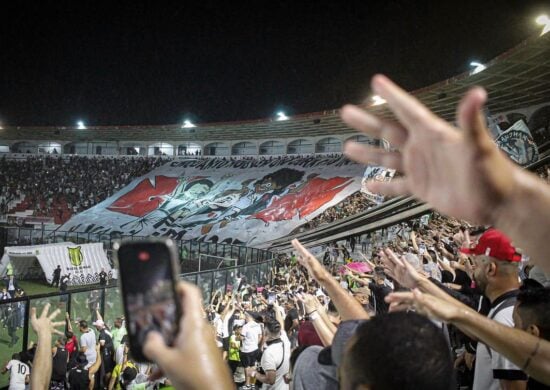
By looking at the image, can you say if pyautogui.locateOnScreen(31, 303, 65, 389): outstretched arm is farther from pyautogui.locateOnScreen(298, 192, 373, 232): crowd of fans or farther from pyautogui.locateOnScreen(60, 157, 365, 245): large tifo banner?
pyautogui.locateOnScreen(60, 157, 365, 245): large tifo banner

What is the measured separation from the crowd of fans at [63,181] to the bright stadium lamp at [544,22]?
3181cm

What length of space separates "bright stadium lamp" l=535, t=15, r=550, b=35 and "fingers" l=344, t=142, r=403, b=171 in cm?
1467

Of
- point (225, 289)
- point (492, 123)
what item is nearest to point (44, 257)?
point (225, 289)

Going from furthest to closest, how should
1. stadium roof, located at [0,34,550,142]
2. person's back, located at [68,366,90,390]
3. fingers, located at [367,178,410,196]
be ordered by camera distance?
stadium roof, located at [0,34,550,142] → person's back, located at [68,366,90,390] → fingers, located at [367,178,410,196]

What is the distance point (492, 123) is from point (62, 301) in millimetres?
10368

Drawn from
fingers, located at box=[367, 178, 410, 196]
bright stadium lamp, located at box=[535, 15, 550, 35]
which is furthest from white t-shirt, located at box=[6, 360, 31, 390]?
bright stadium lamp, located at box=[535, 15, 550, 35]

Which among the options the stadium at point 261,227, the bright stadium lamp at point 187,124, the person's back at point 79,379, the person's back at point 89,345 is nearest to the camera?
the stadium at point 261,227

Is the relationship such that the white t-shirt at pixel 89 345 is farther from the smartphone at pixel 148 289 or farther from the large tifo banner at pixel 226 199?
the large tifo banner at pixel 226 199

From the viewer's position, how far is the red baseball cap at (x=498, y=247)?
2.95 m

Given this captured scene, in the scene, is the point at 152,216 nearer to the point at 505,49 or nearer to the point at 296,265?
the point at 296,265

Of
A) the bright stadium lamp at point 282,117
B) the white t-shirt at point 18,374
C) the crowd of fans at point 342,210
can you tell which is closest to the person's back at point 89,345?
the white t-shirt at point 18,374

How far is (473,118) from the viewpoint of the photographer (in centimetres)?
94

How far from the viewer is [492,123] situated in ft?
35.3

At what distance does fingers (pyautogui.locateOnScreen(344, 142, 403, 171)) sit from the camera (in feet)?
4.00
